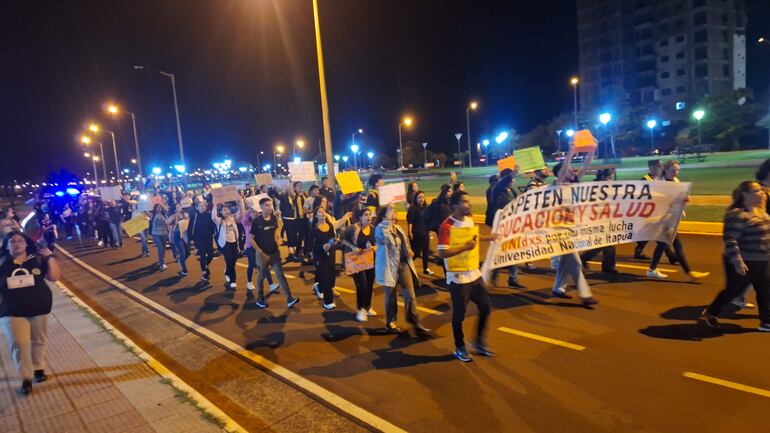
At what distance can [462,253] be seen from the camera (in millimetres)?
5598

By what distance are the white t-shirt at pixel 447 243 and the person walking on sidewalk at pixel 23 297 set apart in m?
4.35

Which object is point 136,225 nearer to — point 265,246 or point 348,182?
point 348,182

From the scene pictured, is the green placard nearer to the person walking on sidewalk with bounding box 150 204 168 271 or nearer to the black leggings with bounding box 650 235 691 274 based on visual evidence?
the black leggings with bounding box 650 235 691 274

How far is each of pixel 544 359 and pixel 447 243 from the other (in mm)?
1648

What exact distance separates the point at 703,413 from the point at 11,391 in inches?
269

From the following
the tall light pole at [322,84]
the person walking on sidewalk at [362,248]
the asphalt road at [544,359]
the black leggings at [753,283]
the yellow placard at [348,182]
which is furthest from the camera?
the tall light pole at [322,84]

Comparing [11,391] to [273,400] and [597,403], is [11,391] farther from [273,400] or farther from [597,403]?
[597,403]

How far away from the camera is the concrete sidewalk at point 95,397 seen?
15.5ft

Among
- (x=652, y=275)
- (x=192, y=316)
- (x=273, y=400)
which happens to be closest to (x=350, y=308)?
(x=192, y=316)

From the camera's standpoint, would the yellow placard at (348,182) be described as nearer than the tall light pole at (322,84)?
Yes

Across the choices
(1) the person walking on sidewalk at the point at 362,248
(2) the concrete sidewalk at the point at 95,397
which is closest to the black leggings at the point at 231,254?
(2) the concrete sidewalk at the point at 95,397

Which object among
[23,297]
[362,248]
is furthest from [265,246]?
[23,297]

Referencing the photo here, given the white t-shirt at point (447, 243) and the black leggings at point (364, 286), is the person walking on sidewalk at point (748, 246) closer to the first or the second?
the white t-shirt at point (447, 243)

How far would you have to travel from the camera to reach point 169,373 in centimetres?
592
